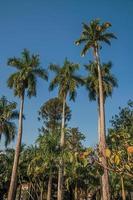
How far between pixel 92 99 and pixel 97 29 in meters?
9.99

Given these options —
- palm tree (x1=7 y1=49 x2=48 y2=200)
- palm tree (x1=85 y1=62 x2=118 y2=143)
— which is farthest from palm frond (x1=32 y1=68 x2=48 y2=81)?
palm tree (x1=85 y1=62 x2=118 y2=143)

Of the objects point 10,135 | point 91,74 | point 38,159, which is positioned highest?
point 91,74

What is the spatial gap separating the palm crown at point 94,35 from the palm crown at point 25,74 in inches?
270

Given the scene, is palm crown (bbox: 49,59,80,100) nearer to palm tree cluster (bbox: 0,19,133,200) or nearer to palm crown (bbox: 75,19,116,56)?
palm tree cluster (bbox: 0,19,133,200)

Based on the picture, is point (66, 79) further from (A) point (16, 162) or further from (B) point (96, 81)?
(A) point (16, 162)

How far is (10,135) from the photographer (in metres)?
38.5

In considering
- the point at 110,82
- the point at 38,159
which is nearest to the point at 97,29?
the point at 110,82

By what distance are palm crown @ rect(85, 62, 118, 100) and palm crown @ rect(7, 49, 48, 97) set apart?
5.54 meters

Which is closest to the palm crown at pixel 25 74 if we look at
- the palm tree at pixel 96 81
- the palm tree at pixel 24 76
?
the palm tree at pixel 24 76

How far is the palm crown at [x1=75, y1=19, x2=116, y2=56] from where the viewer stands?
28719 millimetres

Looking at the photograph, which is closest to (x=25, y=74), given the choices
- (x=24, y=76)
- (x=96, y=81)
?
(x=24, y=76)

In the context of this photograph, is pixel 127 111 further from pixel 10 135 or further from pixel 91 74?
pixel 10 135

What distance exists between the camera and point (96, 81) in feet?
113

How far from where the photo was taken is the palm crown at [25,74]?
32.8 m
